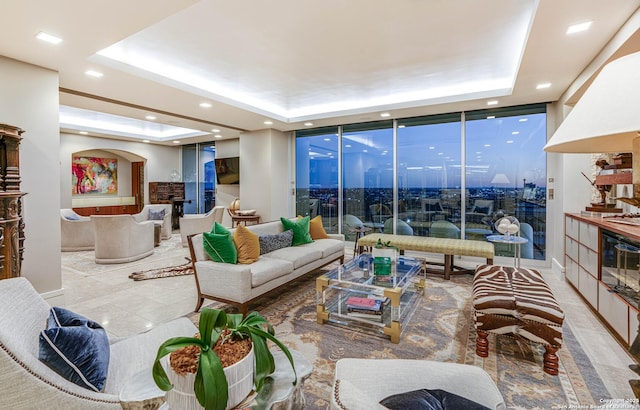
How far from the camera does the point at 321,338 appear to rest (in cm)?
268

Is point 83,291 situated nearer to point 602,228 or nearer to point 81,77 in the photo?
point 81,77

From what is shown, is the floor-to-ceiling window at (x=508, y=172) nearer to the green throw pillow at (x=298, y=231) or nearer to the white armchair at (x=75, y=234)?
the green throw pillow at (x=298, y=231)

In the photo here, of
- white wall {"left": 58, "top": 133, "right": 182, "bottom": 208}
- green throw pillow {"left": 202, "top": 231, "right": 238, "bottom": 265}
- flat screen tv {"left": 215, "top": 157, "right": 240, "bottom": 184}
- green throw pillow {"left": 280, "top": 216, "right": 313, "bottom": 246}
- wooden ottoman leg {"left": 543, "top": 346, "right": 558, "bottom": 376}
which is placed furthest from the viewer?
flat screen tv {"left": 215, "top": 157, "right": 240, "bottom": 184}

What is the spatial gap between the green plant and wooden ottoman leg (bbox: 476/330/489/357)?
182 centimetres

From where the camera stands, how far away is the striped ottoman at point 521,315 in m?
2.19

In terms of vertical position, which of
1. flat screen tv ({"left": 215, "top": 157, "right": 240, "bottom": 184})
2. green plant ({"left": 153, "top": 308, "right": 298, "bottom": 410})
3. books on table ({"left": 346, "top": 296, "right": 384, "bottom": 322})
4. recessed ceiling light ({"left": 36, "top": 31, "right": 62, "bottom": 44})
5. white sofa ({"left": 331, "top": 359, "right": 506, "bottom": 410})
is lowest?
books on table ({"left": 346, "top": 296, "right": 384, "bottom": 322})

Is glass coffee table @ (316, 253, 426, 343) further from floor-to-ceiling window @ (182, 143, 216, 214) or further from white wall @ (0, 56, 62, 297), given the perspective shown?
floor-to-ceiling window @ (182, 143, 216, 214)

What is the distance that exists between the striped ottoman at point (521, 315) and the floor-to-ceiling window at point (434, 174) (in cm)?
315

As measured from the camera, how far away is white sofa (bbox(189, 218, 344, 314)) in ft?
9.83

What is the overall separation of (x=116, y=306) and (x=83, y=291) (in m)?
0.90

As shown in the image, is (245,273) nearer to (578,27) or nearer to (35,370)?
(35,370)

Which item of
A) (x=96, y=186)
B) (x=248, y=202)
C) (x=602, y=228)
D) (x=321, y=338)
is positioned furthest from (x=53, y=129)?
(x=96, y=186)

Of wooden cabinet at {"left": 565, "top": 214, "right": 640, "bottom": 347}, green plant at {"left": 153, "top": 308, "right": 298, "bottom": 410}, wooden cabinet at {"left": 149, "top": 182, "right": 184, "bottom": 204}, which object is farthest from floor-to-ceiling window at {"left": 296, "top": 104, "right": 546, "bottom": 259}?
green plant at {"left": 153, "top": 308, "right": 298, "bottom": 410}

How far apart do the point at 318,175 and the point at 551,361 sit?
18.2 ft
